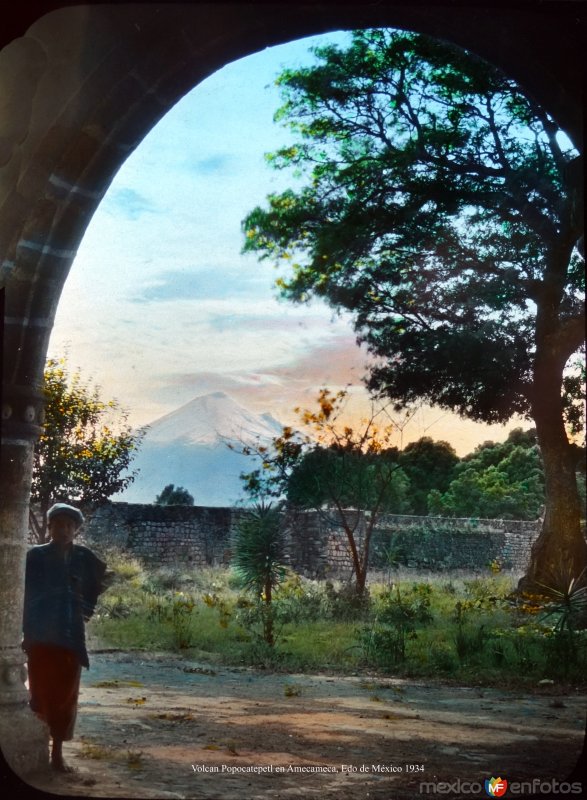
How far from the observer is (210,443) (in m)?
3.67

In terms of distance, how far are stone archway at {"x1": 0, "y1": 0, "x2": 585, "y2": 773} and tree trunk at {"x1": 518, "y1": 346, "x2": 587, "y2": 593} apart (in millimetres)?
1282

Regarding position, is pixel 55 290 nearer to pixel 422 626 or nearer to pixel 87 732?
pixel 87 732

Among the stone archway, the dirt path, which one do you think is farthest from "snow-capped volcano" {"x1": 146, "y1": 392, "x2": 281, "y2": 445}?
the dirt path

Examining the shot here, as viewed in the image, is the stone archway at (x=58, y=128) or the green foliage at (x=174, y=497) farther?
→ the green foliage at (x=174, y=497)

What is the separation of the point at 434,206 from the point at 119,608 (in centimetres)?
202

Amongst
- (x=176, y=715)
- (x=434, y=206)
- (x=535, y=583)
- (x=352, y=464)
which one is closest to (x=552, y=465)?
(x=535, y=583)

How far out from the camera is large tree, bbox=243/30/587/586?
11.4ft

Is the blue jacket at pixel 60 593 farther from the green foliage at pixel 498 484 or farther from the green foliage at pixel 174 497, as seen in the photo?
the green foliage at pixel 498 484

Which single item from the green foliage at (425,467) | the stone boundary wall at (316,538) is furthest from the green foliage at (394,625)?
the green foliage at (425,467)

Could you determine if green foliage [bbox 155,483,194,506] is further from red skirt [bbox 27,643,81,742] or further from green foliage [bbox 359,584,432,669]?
green foliage [bbox 359,584,432,669]

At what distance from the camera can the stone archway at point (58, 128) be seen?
3398 millimetres

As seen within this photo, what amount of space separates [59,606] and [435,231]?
2076mm

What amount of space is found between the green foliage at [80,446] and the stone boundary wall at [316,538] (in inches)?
4.7

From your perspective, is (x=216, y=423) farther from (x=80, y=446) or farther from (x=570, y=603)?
(x=570, y=603)
